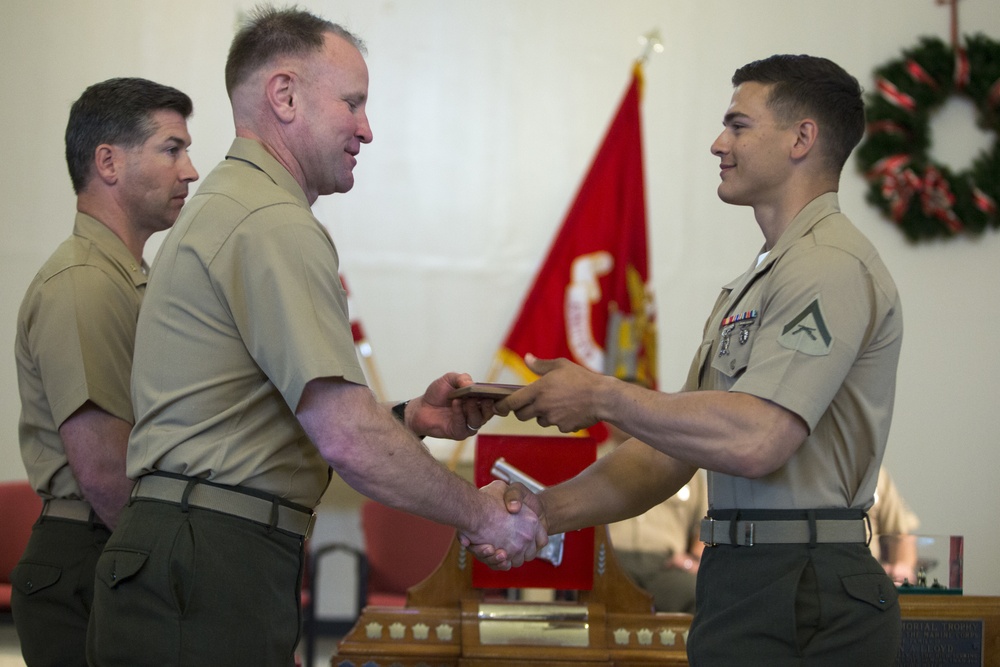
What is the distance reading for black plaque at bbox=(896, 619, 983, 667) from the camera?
7.51 feet

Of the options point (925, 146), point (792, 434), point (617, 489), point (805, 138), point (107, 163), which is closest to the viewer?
point (792, 434)

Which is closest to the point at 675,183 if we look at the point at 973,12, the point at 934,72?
the point at 934,72

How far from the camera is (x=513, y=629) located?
2.50 meters

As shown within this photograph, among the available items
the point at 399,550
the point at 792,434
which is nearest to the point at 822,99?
the point at 792,434

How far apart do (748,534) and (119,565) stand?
3.43ft

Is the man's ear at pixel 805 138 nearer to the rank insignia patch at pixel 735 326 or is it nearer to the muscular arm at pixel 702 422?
the rank insignia patch at pixel 735 326

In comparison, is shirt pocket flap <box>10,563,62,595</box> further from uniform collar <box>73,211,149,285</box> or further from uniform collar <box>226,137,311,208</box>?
uniform collar <box>226,137,311,208</box>

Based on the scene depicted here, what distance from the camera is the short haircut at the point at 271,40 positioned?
6.31 ft

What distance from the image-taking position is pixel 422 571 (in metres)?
4.34

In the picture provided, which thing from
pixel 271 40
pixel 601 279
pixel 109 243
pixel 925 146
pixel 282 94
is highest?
pixel 925 146

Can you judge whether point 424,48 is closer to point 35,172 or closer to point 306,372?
point 35,172

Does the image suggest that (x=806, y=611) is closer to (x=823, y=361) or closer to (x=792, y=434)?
(x=792, y=434)

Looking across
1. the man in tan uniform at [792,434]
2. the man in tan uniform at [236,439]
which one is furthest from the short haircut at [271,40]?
the man in tan uniform at [792,434]

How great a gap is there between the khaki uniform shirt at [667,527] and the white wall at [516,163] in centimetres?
95
